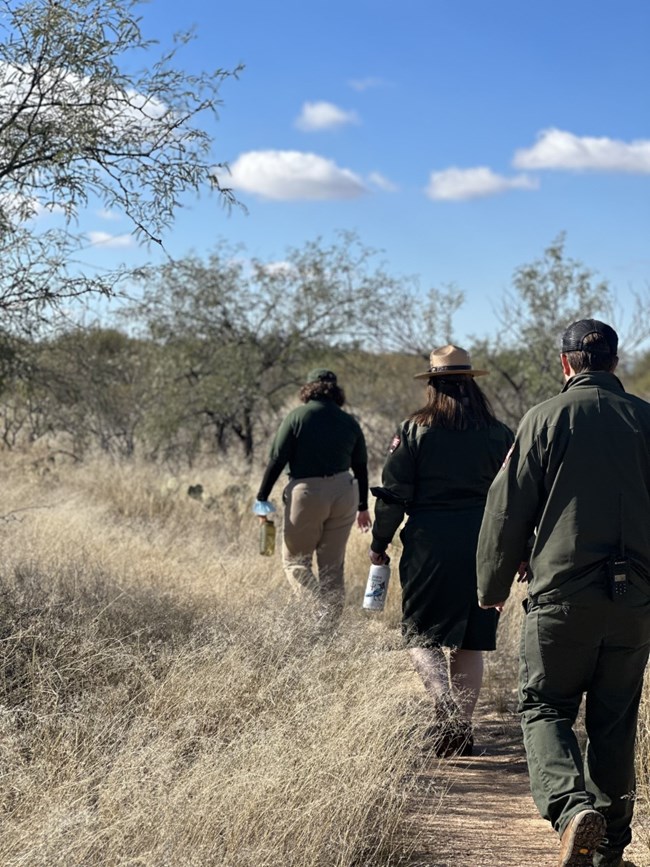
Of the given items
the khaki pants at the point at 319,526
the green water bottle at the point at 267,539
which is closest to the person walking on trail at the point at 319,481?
the khaki pants at the point at 319,526

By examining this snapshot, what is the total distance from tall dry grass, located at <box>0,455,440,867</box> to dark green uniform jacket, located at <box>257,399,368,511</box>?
88 centimetres

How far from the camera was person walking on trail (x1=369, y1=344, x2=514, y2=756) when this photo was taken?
529 cm

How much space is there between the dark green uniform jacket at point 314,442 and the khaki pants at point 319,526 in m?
0.08

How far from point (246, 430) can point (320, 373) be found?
8849mm

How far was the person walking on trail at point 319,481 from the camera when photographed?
714 centimetres

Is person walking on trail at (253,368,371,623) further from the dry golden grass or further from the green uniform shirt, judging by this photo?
the green uniform shirt

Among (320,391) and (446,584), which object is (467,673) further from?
(320,391)

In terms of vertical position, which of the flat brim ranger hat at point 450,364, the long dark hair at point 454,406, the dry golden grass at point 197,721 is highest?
Answer: the flat brim ranger hat at point 450,364

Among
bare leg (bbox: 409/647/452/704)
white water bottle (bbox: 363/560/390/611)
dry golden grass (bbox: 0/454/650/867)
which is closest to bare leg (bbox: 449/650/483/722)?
bare leg (bbox: 409/647/452/704)

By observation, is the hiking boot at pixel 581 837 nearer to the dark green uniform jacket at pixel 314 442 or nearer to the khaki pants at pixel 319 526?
the khaki pants at pixel 319 526

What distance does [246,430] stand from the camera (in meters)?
16.0

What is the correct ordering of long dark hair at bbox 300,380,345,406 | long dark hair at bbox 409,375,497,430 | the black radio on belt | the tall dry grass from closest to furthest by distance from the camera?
the tall dry grass
the black radio on belt
long dark hair at bbox 409,375,497,430
long dark hair at bbox 300,380,345,406

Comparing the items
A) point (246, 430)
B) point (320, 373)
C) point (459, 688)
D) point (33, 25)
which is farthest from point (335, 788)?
point (246, 430)

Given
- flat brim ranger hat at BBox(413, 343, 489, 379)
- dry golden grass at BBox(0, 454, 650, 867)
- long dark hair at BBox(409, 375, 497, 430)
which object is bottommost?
dry golden grass at BBox(0, 454, 650, 867)
